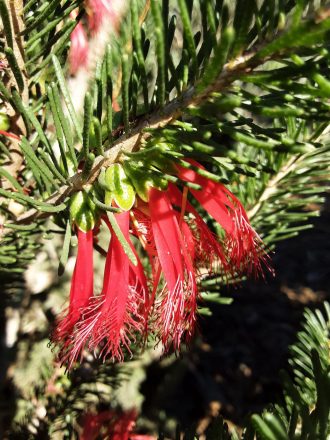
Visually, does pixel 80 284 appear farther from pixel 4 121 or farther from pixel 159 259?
pixel 4 121

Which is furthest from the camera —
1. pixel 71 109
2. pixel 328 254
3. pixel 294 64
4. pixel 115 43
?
pixel 328 254

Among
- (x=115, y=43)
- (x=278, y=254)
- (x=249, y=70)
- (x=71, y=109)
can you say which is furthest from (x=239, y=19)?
(x=278, y=254)

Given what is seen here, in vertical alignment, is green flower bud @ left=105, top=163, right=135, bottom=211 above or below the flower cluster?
above

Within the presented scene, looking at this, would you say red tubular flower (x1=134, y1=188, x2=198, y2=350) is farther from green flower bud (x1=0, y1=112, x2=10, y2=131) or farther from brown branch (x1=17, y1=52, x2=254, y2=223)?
green flower bud (x1=0, y1=112, x2=10, y2=131)

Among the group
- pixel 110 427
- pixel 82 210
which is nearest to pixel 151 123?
pixel 82 210

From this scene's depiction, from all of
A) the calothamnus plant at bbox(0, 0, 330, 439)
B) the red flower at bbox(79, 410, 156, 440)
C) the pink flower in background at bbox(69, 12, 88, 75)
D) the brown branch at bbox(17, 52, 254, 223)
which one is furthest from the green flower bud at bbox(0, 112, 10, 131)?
the red flower at bbox(79, 410, 156, 440)

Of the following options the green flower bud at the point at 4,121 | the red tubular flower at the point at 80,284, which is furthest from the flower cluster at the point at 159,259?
the green flower bud at the point at 4,121

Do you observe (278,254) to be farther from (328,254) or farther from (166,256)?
(166,256)
